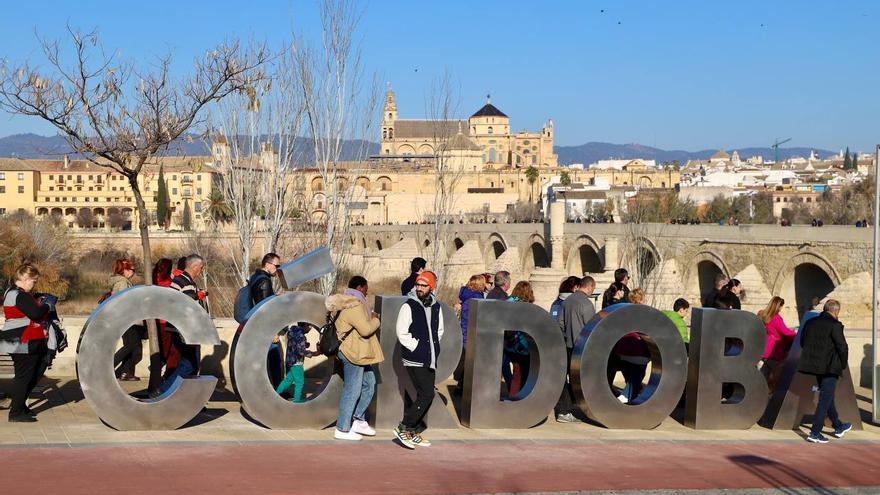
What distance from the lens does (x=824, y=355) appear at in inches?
382

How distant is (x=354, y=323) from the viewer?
8.45m

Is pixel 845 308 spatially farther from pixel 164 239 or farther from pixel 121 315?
pixel 164 239

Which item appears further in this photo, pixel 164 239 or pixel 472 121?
pixel 472 121

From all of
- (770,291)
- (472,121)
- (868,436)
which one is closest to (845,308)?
(770,291)

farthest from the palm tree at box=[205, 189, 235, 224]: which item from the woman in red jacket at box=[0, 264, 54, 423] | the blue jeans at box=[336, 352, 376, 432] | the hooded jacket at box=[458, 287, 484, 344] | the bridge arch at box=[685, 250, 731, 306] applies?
the blue jeans at box=[336, 352, 376, 432]

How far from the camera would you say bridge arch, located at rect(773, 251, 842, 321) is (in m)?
33.7

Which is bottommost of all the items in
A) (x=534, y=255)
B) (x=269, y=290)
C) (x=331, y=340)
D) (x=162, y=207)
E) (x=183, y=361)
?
(x=534, y=255)

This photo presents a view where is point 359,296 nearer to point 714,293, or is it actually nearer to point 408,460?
point 408,460

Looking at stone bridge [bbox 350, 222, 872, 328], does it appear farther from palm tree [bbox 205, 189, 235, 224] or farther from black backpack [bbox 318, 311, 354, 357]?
black backpack [bbox 318, 311, 354, 357]

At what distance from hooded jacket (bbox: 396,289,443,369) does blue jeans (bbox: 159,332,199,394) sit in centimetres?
198

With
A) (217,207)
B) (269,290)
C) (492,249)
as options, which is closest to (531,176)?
(217,207)

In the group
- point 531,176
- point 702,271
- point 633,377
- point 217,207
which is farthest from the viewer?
point 531,176

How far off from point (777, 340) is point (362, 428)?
13.8 feet

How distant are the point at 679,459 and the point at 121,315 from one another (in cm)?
435
